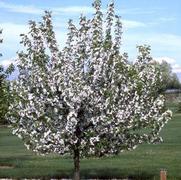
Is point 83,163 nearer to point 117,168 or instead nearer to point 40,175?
point 117,168

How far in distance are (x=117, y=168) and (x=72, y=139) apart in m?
7.14

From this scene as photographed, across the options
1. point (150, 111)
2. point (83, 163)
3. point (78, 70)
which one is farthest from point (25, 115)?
point (83, 163)

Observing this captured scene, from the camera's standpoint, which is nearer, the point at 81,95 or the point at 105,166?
the point at 81,95

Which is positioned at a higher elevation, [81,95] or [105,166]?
[81,95]

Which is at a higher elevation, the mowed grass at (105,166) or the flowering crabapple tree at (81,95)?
the flowering crabapple tree at (81,95)

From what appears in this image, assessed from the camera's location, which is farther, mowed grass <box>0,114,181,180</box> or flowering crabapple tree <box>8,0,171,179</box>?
mowed grass <box>0,114,181,180</box>

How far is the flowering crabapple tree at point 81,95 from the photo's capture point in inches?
540

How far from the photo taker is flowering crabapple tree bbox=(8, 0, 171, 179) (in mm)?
13711

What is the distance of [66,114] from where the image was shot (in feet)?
45.6

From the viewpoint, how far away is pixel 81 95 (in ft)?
44.3

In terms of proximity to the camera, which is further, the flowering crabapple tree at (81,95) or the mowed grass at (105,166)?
the mowed grass at (105,166)

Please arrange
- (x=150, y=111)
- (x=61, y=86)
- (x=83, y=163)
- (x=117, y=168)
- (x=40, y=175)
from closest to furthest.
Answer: (x=61, y=86) < (x=150, y=111) < (x=40, y=175) < (x=117, y=168) < (x=83, y=163)

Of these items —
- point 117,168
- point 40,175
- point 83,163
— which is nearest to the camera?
point 40,175

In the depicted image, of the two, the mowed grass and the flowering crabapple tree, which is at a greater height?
the flowering crabapple tree
